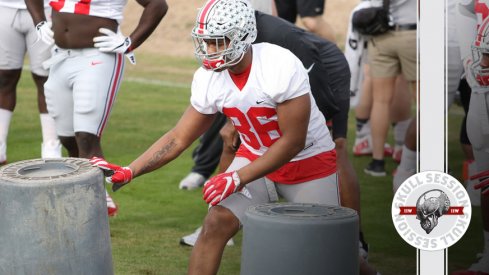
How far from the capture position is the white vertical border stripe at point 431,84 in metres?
3.97

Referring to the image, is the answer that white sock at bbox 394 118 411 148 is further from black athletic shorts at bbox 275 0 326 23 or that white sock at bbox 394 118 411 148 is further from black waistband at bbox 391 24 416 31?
black athletic shorts at bbox 275 0 326 23

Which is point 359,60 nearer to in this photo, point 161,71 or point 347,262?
point 347,262

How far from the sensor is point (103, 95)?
20.4 ft

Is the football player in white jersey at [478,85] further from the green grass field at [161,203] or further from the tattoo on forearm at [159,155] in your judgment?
the tattoo on forearm at [159,155]

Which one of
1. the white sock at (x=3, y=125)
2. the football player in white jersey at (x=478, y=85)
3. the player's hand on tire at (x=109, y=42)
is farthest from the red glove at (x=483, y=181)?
the white sock at (x=3, y=125)

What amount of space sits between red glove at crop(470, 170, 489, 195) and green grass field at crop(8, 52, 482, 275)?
0.30 ft

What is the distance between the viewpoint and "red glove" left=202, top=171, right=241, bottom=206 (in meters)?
4.54

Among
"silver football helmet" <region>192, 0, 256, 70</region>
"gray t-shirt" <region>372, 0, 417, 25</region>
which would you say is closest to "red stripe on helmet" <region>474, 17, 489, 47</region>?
"silver football helmet" <region>192, 0, 256, 70</region>

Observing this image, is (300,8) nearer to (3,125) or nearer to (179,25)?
(3,125)

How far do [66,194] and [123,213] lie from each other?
261cm

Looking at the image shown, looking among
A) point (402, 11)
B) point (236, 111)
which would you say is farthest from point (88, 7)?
point (402, 11)

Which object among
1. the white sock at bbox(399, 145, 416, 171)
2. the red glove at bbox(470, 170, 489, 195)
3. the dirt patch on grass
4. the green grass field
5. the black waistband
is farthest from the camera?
the dirt patch on grass

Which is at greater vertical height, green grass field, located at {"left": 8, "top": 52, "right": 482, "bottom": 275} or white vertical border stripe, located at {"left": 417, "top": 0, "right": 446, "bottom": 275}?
white vertical border stripe, located at {"left": 417, "top": 0, "right": 446, "bottom": 275}

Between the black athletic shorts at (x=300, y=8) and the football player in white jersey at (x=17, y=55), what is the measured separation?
243cm
